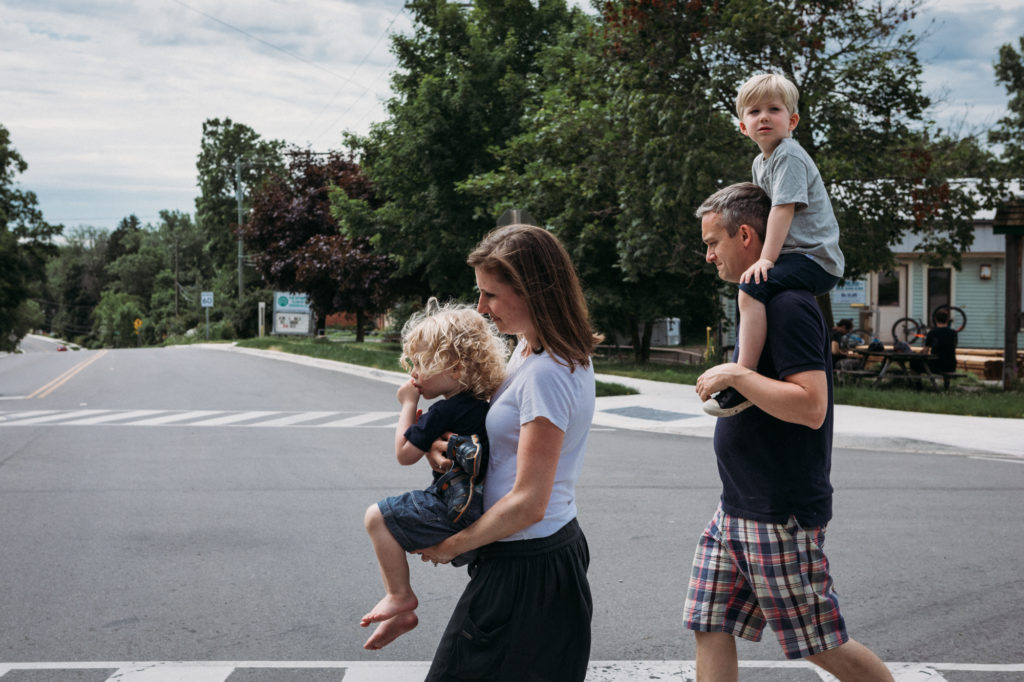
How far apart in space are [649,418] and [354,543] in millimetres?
7899

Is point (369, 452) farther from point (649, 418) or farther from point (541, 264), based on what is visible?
point (541, 264)

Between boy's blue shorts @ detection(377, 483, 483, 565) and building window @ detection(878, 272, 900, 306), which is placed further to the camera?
building window @ detection(878, 272, 900, 306)

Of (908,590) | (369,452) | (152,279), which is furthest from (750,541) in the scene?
(152,279)

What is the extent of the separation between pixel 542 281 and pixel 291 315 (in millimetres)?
49633

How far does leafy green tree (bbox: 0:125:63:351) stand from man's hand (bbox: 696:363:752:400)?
64155mm

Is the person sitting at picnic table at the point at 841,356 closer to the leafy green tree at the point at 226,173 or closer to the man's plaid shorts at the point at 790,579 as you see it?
the man's plaid shorts at the point at 790,579

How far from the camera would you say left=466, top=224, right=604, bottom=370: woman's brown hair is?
2.28 m

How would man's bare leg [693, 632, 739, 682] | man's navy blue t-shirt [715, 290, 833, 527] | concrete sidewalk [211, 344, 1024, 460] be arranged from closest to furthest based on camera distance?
man's navy blue t-shirt [715, 290, 833, 527]
man's bare leg [693, 632, 739, 682]
concrete sidewalk [211, 344, 1024, 460]

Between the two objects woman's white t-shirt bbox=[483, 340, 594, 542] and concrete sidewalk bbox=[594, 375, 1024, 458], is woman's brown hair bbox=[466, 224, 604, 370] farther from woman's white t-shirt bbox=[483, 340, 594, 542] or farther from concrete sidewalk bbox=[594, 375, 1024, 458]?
concrete sidewalk bbox=[594, 375, 1024, 458]

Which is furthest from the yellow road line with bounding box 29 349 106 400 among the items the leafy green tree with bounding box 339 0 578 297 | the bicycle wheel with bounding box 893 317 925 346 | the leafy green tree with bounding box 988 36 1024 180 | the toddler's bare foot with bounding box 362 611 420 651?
the leafy green tree with bounding box 988 36 1024 180

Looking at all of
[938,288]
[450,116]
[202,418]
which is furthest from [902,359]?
[450,116]

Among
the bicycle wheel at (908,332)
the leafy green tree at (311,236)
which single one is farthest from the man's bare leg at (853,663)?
the leafy green tree at (311,236)

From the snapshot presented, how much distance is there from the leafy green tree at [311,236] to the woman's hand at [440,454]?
32.9 meters

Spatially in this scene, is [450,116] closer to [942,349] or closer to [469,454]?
[942,349]
